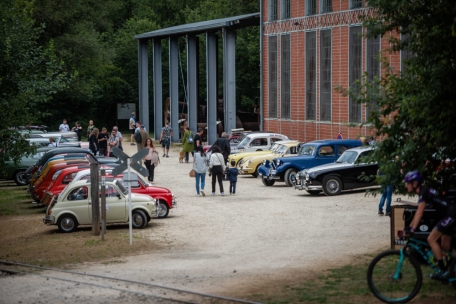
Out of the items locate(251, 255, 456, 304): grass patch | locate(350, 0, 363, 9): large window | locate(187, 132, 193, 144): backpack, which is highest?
locate(350, 0, 363, 9): large window

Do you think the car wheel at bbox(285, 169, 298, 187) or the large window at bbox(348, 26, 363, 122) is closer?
the car wheel at bbox(285, 169, 298, 187)

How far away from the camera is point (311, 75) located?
4862 centimetres

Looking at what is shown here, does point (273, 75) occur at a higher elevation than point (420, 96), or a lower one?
higher

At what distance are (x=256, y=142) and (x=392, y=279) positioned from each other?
29.0 m

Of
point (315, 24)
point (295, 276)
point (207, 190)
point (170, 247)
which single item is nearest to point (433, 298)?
point (295, 276)

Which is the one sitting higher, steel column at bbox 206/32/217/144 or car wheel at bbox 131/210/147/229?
steel column at bbox 206/32/217/144

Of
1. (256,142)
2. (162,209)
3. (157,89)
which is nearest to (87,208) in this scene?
(162,209)

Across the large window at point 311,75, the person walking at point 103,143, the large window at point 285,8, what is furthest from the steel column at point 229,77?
the person walking at point 103,143

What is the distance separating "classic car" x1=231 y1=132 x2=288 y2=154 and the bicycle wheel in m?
28.4

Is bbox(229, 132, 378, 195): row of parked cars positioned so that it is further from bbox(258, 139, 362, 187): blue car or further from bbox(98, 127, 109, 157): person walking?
bbox(98, 127, 109, 157): person walking

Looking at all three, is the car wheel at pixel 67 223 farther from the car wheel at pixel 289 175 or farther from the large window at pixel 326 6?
the large window at pixel 326 6

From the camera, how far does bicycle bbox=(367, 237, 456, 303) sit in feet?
39.7

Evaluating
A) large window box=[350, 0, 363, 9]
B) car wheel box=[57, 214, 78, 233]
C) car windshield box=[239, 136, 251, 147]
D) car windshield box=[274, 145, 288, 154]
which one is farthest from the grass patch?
large window box=[350, 0, 363, 9]

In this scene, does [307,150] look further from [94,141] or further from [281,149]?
[94,141]
